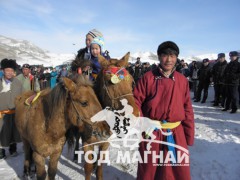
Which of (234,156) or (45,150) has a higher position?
(45,150)

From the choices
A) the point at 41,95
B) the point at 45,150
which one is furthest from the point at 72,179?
the point at 41,95

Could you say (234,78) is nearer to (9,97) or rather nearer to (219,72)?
(219,72)

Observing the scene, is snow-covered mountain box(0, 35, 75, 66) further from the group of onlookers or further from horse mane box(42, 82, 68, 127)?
horse mane box(42, 82, 68, 127)

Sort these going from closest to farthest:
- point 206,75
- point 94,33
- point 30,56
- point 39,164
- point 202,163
Result: point 39,164 → point 94,33 → point 202,163 → point 206,75 → point 30,56

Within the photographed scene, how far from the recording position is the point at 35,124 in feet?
10.0

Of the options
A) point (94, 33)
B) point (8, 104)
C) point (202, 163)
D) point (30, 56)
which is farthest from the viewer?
point (30, 56)

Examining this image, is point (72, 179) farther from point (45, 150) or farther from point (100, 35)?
point (100, 35)

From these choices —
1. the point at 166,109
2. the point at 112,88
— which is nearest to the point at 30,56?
the point at 112,88

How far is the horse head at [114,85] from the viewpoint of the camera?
8.46ft

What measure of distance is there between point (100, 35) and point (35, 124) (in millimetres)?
1843

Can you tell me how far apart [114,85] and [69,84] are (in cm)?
56

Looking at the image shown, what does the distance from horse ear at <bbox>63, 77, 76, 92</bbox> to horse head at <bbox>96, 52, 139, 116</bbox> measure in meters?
0.40

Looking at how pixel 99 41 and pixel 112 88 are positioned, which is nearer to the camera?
pixel 112 88

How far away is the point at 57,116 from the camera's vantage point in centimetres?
285
